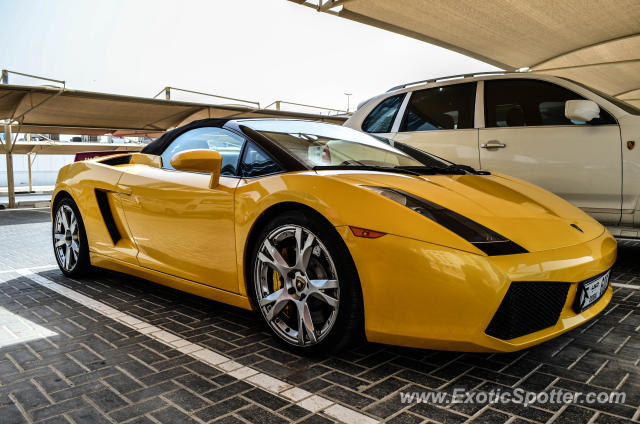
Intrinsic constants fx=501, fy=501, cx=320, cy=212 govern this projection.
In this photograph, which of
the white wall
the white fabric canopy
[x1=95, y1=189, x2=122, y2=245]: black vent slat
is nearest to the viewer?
[x1=95, y1=189, x2=122, y2=245]: black vent slat

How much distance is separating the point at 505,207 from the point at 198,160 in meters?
1.65

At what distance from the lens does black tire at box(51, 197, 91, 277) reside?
406 cm

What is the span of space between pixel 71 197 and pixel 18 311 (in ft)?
3.79

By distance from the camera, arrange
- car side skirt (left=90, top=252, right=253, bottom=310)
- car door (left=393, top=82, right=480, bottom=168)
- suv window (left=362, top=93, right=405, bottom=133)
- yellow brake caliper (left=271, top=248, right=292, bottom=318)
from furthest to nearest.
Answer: suv window (left=362, top=93, right=405, bottom=133)
car door (left=393, top=82, right=480, bottom=168)
car side skirt (left=90, top=252, right=253, bottom=310)
yellow brake caliper (left=271, top=248, right=292, bottom=318)

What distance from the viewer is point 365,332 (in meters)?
2.28

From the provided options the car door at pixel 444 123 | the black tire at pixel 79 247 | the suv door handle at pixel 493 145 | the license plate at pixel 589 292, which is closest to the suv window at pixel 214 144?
the black tire at pixel 79 247

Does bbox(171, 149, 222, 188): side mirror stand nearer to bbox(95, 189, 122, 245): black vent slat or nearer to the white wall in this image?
bbox(95, 189, 122, 245): black vent slat

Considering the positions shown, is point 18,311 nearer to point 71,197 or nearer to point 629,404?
point 71,197

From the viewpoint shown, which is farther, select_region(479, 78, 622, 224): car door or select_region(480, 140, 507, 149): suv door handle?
select_region(480, 140, 507, 149): suv door handle

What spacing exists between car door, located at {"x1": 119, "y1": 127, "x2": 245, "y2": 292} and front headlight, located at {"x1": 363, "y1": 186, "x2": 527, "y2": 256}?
95cm

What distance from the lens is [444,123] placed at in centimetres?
523

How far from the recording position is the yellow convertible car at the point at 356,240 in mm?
2086

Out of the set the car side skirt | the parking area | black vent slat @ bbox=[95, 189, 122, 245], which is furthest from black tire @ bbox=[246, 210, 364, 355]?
black vent slat @ bbox=[95, 189, 122, 245]

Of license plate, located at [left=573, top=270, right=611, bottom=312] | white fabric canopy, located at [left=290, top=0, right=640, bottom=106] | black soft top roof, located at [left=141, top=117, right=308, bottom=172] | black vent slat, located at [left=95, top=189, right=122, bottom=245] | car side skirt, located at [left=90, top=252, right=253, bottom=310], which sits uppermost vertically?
white fabric canopy, located at [left=290, top=0, right=640, bottom=106]
